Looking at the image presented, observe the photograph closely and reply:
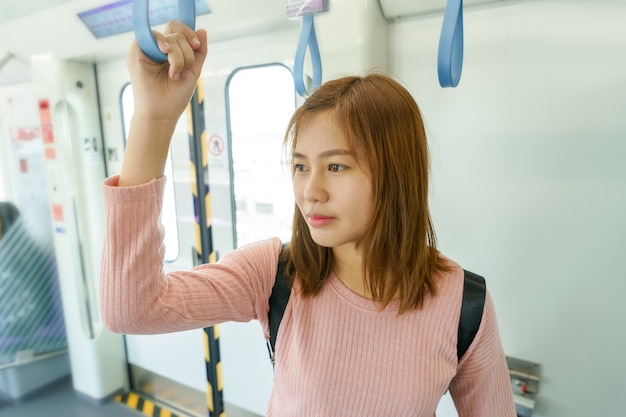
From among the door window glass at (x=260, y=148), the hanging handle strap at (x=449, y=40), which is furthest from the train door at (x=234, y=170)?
the hanging handle strap at (x=449, y=40)

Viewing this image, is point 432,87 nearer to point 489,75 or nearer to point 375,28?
point 489,75

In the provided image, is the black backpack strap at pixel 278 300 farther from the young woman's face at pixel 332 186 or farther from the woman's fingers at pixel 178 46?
the woman's fingers at pixel 178 46

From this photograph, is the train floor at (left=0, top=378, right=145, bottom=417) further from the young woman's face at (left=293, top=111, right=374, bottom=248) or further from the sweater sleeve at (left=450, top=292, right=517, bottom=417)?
the young woman's face at (left=293, top=111, right=374, bottom=248)

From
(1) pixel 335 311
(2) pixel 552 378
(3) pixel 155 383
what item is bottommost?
(3) pixel 155 383

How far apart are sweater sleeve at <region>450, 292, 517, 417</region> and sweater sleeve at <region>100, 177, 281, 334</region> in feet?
1.92

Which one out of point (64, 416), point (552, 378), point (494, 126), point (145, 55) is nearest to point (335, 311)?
point (145, 55)

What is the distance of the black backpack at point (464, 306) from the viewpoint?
912 mm

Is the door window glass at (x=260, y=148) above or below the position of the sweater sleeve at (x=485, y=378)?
above

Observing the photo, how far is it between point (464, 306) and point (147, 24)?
33.9 inches

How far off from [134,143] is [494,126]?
126 cm

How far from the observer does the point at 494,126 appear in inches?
57.5

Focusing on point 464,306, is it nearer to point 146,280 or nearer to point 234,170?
point 146,280

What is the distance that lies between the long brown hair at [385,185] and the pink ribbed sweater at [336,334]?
45 mm

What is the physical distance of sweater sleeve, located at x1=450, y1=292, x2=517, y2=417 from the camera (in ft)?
3.07
